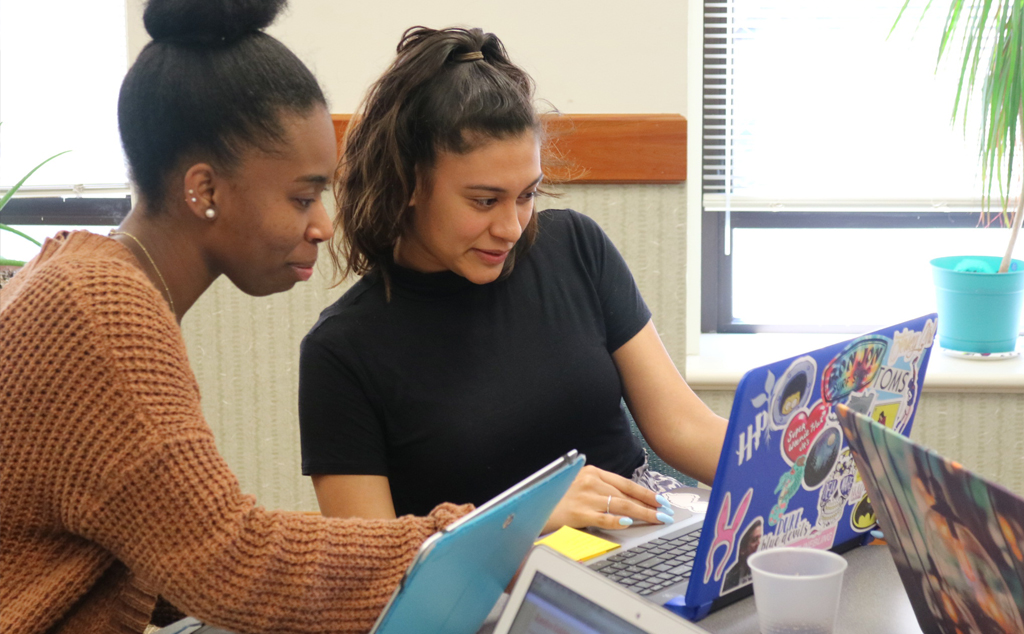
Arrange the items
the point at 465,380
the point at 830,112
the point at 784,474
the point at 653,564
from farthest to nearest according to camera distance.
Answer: the point at 830,112 < the point at 465,380 < the point at 653,564 < the point at 784,474

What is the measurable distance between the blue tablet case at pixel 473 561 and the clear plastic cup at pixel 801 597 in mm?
196

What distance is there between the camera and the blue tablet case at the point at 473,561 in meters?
0.70

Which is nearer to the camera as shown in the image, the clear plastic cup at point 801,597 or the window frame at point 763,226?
the clear plastic cup at point 801,597

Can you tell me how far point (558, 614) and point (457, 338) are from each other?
26.0 inches

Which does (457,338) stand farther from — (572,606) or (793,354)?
(793,354)

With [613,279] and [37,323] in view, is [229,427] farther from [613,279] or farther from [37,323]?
[37,323]

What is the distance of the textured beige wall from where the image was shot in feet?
7.09

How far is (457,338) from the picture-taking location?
1370 millimetres

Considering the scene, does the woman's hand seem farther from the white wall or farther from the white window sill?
the white wall

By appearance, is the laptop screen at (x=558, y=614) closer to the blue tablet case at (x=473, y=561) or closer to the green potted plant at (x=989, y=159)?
the blue tablet case at (x=473, y=561)

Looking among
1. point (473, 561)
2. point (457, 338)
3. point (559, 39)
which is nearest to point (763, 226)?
point (559, 39)

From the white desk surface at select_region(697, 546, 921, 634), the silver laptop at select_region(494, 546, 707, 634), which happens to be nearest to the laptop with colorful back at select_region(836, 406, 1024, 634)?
the white desk surface at select_region(697, 546, 921, 634)

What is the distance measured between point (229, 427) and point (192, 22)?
154 cm

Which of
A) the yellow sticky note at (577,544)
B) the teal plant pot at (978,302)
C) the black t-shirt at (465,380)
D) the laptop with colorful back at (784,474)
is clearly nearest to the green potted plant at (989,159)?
the teal plant pot at (978,302)
